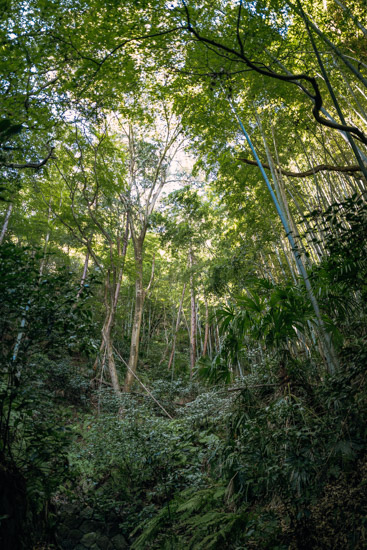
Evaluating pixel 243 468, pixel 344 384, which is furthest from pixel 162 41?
pixel 243 468

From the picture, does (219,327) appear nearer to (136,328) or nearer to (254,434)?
(254,434)

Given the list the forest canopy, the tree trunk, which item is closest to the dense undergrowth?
the forest canopy

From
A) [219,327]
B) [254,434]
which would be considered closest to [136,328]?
[219,327]

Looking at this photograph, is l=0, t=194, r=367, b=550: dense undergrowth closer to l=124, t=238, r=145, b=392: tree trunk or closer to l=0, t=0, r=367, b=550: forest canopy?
l=0, t=0, r=367, b=550: forest canopy

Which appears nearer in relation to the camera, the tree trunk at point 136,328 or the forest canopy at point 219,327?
the forest canopy at point 219,327

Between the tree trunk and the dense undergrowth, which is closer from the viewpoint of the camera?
the dense undergrowth

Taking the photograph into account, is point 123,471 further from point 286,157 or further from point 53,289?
point 286,157

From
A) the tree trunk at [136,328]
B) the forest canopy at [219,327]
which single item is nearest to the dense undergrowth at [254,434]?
the forest canopy at [219,327]

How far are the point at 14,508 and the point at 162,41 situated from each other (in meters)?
3.83

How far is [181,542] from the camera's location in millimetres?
2471

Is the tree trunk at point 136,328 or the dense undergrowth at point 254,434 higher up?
the tree trunk at point 136,328

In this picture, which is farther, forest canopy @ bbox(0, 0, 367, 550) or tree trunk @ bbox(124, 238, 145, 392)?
tree trunk @ bbox(124, 238, 145, 392)

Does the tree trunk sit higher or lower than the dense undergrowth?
higher

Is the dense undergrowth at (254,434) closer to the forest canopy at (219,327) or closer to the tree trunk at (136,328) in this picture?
the forest canopy at (219,327)
